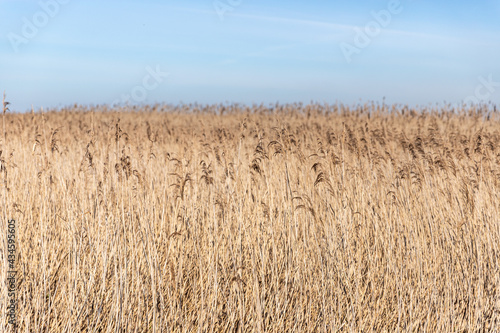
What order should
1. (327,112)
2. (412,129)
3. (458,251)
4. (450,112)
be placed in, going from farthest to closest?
(327,112) < (450,112) < (412,129) < (458,251)

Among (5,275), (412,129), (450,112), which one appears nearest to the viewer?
(5,275)

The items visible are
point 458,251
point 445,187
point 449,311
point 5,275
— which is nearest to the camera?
point 5,275

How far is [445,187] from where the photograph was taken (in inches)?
221

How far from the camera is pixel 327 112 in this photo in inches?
667

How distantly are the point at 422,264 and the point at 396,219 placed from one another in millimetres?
560

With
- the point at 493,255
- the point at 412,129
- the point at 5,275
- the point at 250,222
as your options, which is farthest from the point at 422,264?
the point at 412,129

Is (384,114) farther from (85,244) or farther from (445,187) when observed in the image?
(85,244)

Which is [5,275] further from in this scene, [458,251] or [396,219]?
[458,251]

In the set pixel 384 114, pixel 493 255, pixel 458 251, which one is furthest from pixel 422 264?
pixel 384 114

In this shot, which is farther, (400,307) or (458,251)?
(458,251)

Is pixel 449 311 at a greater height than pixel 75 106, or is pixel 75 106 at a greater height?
pixel 75 106

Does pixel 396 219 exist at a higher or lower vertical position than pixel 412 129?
lower

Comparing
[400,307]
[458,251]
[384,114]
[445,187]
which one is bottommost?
[400,307]

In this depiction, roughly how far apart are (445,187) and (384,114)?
34.5 ft
